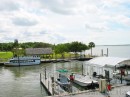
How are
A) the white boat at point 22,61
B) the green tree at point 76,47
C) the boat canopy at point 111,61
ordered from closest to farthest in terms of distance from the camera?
the boat canopy at point 111,61 < the white boat at point 22,61 < the green tree at point 76,47

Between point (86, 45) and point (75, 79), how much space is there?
8629 cm

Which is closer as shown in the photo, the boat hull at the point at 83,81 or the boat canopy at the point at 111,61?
the boat hull at the point at 83,81

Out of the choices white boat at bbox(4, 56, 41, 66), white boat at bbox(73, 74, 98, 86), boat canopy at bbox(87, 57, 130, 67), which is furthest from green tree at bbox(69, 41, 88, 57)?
white boat at bbox(73, 74, 98, 86)

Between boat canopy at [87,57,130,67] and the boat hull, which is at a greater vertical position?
boat canopy at [87,57,130,67]

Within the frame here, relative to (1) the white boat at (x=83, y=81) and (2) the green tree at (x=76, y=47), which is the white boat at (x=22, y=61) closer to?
(2) the green tree at (x=76, y=47)

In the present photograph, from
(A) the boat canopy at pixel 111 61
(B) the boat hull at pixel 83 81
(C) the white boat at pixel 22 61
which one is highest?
(A) the boat canopy at pixel 111 61

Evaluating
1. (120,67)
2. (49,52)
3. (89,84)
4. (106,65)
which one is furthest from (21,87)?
(49,52)

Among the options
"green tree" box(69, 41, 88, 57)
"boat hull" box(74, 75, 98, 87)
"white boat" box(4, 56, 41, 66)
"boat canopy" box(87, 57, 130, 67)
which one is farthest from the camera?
"green tree" box(69, 41, 88, 57)

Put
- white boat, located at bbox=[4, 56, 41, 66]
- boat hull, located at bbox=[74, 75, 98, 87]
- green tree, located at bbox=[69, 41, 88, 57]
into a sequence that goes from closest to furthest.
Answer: boat hull, located at bbox=[74, 75, 98, 87] < white boat, located at bbox=[4, 56, 41, 66] < green tree, located at bbox=[69, 41, 88, 57]

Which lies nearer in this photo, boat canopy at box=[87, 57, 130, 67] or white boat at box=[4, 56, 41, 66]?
boat canopy at box=[87, 57, 130, 67]

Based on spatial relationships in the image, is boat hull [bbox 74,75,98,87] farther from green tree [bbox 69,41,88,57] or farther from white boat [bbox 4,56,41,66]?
green tree [bbox 69,41,88,57]

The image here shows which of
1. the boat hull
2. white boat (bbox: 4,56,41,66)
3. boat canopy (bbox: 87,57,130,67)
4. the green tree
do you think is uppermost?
the green tree

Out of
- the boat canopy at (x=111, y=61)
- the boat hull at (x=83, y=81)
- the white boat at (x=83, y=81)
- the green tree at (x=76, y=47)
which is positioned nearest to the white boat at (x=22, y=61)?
the green tree at (x=76, y=47)

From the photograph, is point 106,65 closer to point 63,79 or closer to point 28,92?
point 63,79
